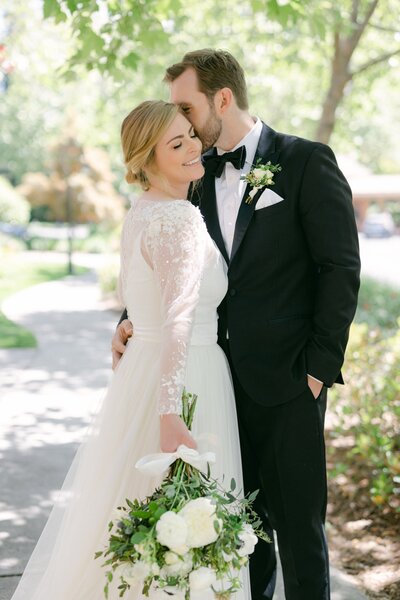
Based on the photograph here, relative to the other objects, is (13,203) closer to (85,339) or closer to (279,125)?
(279,125)

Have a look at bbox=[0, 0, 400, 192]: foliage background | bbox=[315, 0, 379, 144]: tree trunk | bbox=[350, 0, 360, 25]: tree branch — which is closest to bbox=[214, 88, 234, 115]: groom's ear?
bbox=[0, 0, 400, 192]: foliage background

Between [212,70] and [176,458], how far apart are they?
1605mm

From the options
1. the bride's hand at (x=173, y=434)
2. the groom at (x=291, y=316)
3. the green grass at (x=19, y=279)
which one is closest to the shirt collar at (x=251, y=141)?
the groom at (x=291, y=316)

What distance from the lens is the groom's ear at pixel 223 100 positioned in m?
3.12

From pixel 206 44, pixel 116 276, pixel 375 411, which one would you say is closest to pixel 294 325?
pixel 375 411

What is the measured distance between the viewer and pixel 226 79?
314 cm

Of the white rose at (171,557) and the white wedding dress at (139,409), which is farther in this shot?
the white wedding dress at (139,409)

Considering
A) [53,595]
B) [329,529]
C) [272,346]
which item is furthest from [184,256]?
[329,529]

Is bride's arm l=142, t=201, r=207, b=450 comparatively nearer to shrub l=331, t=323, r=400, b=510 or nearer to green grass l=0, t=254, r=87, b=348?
shrub l=331, t=323, r=400, b=510

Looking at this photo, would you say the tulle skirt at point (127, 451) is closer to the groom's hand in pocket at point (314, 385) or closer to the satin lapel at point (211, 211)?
the groom's hand in pocket at point (314, 385)

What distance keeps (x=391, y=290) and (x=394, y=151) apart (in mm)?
46294

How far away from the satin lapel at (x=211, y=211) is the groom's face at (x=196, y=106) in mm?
162

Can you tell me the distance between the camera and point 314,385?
294 centimetres

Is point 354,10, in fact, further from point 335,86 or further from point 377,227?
point 377,227
